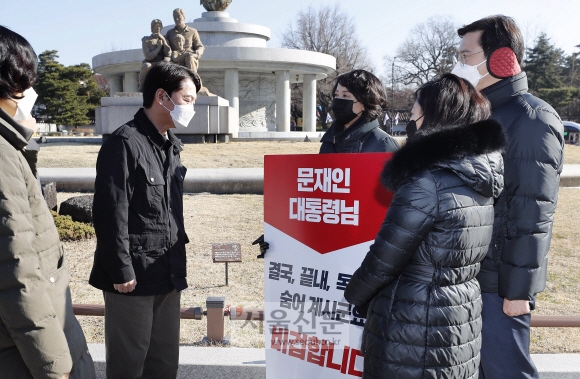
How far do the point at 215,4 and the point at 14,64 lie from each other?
2742 cm

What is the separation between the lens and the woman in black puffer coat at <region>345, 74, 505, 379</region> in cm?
192

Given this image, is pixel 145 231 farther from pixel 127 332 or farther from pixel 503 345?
pixel 503 345

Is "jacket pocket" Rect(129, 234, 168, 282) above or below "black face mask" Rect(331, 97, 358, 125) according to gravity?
below

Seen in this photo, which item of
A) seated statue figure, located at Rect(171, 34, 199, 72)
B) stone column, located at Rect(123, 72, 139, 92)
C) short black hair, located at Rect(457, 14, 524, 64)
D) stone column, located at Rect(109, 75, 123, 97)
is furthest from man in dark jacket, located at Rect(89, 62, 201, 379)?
stone column, located at Rect(109, 75, 123, 97)

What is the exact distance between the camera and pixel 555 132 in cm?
235

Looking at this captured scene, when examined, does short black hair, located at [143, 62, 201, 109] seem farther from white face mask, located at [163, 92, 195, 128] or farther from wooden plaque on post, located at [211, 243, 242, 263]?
wooden plaque on post, located at [211, 243, 242, 263]

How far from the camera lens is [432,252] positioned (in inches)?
76.3

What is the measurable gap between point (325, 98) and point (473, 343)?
4883cm

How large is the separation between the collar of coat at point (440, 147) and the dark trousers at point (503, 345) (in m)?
0.86

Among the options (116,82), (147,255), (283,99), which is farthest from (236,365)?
(116,82)

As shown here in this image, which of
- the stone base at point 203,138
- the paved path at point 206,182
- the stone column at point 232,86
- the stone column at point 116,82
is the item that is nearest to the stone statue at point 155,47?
the stone base at point 203,138

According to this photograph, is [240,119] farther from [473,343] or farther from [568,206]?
[473,343]

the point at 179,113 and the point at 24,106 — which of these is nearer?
the point at 24,106

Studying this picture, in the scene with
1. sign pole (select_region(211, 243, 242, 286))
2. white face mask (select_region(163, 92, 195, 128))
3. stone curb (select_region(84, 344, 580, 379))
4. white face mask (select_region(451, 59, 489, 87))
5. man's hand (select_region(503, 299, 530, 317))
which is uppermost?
white face mask (select_region(451, 59, 489, 87))
